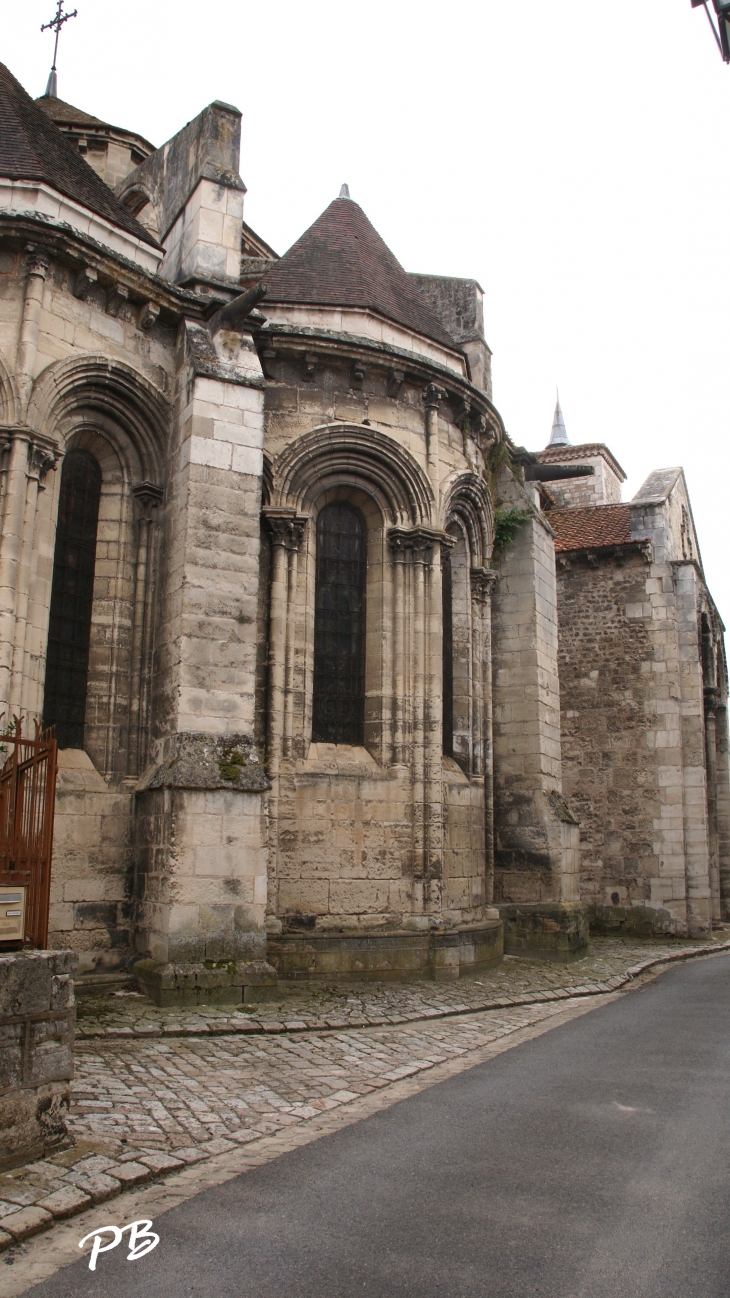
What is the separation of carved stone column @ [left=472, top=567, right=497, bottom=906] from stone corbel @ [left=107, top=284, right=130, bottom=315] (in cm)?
541

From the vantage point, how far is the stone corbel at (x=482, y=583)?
12.7m

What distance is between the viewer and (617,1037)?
7621 mm

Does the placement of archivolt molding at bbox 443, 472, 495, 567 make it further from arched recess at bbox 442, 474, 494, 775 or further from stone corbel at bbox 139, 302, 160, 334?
stone corbel at bbox 139, 302, 160, 334

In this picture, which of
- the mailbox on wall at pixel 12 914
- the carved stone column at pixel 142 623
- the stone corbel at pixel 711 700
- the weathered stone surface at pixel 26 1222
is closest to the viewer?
the weathered stone surface at pixel 26 1222

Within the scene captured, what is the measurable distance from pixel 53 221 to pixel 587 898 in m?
13.7

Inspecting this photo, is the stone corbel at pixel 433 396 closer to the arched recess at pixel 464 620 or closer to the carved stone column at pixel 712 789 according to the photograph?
the arched recess at pixel 464 620

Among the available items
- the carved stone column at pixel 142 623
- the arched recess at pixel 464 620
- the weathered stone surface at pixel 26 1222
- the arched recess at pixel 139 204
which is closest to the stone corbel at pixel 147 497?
the carved stone column at pixel 142 623

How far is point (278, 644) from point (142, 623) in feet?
5.14

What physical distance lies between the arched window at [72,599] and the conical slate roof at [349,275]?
133 inches

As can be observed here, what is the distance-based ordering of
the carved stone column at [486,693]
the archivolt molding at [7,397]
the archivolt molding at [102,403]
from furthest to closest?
the carved stone column at [486,693]
the archivolt molding at [102,403]
the archivolt molding at [7,397]

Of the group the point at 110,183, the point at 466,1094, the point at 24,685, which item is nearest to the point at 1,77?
the point at 110,183

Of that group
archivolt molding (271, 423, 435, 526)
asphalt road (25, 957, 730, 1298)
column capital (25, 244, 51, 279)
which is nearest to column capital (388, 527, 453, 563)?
archivolt molding (271, 423, 435, 526)

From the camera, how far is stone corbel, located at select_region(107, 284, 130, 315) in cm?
908

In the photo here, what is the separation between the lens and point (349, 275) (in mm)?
12047
